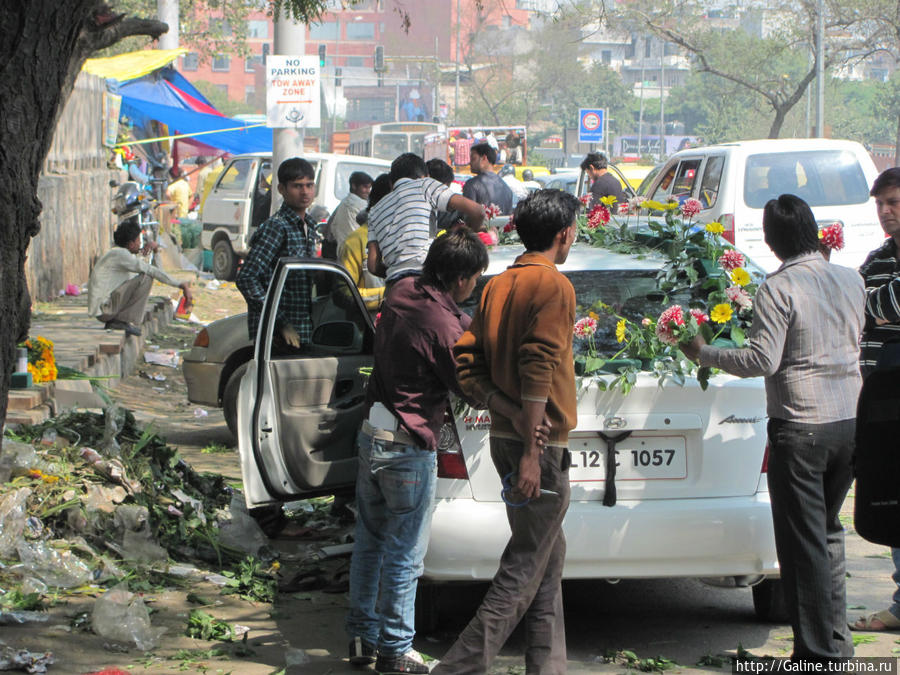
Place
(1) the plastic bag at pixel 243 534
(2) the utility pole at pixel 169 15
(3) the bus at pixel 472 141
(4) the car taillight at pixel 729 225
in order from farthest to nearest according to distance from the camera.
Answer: (3) the bus at pixel 472 141 < (2) the utility pole at pixel 169 15 < (4) the car taillight at pixel 729 225 < (1) the plastic bag at pixel 243 534

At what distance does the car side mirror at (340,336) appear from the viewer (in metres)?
5.98

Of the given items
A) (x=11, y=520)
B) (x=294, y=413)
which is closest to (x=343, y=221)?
(x=294, y=413)

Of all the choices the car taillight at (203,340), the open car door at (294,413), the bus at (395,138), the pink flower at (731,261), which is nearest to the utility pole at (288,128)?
the car taillight at (203,340)

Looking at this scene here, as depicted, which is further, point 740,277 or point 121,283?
point 121,283

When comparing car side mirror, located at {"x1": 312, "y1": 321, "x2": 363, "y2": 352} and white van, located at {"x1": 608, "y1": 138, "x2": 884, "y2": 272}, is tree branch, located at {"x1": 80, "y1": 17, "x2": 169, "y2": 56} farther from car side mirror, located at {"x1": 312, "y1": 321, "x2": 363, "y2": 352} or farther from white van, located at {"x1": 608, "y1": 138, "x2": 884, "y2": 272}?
white van, located at {"x1": 608, "y1": 138, "x2": 884, "y2": 272}

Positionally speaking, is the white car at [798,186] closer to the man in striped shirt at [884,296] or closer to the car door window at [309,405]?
the man in striped shirt at [884,296]

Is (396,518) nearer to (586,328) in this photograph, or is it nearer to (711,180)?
(586,328)

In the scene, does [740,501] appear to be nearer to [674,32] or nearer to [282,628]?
[282,628]

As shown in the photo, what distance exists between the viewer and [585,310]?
5.28 m

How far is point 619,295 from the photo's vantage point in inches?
214

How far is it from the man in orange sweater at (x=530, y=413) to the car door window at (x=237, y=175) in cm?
1831

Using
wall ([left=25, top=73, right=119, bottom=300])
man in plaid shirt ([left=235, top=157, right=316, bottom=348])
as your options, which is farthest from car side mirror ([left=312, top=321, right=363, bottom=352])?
wall ([left=25, top=73, right=119, bottom=300])

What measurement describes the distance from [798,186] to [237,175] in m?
12.4

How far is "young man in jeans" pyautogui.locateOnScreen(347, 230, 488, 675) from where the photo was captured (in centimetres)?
433
